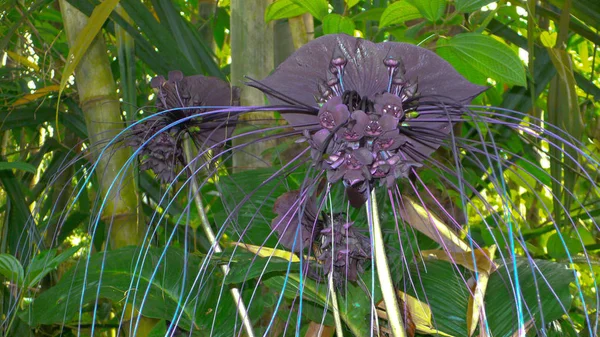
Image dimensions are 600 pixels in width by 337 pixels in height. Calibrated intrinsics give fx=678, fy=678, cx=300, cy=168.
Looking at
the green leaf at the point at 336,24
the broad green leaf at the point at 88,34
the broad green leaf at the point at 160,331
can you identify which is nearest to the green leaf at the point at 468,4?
the green leaf at the point at 336,24

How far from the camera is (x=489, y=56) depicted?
0.69 meters

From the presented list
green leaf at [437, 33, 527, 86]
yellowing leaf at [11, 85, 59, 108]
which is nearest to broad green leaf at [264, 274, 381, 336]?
green leaf at [437, 33, 527, 86]

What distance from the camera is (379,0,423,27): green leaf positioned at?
0.75 meters

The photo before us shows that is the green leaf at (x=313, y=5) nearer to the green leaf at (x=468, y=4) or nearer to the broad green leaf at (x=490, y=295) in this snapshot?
the green leaf at (x=468, y=4)

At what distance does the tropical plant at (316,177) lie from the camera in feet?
1.59

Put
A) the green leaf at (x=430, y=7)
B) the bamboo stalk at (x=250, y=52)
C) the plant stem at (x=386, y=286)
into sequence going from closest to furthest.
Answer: the plant stem at (x=386, y=286)
the green leaf at (x=430, y=7)
the bamboo stalk at (x=250, y=52)

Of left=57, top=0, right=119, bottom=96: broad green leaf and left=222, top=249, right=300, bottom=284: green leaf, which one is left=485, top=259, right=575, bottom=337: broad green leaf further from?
left=57, top=0, right=119, bottom=96: broad green leaf

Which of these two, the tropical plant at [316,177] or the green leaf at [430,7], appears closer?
the tropical plant at [316,177]

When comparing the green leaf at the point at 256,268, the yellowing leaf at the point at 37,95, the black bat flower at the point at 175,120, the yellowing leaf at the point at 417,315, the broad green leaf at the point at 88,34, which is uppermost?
the broad green leaf at the point at 88,34

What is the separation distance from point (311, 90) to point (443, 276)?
1.33 feet

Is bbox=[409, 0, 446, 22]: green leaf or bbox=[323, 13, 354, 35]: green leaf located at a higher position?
bbox=[409, 0, 446, 22]: green leaf

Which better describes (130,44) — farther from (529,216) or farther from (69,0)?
Result: (529,216)

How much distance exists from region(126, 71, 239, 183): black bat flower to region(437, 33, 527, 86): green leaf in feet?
0.81

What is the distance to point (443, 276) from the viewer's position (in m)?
0.84
